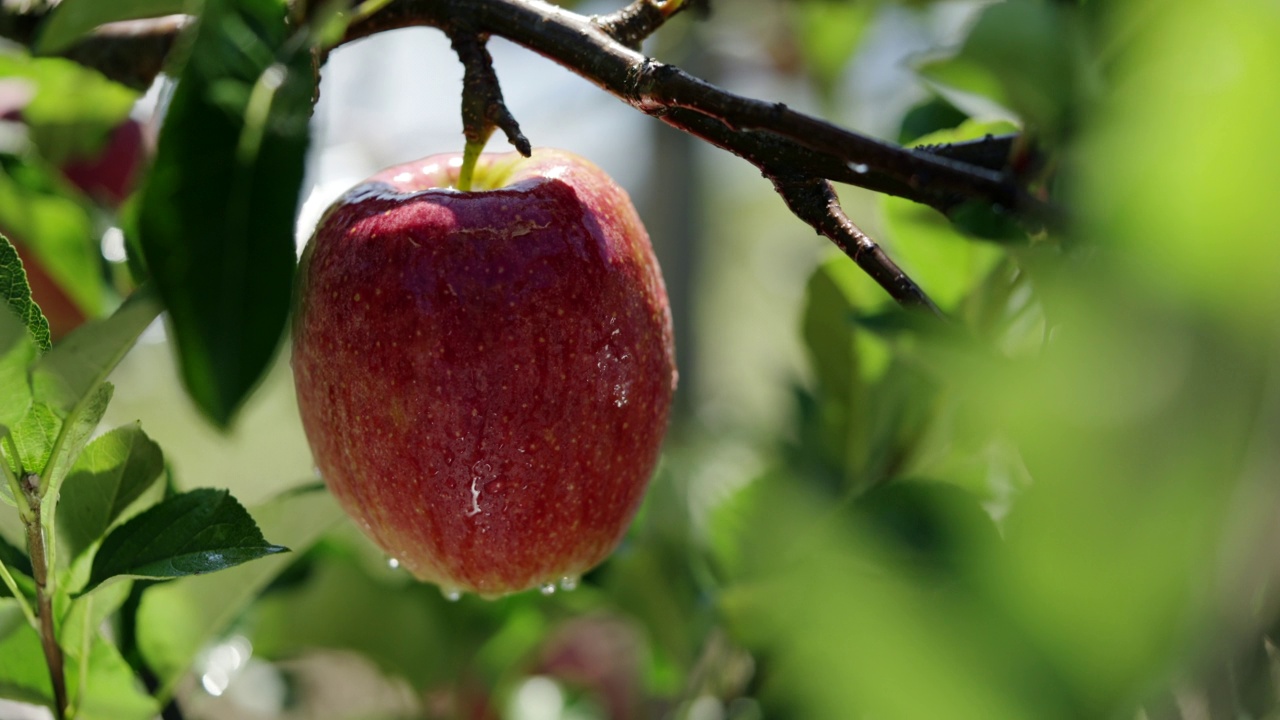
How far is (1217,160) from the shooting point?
201mm

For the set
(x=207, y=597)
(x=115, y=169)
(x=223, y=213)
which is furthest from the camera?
(x=115, y=169)

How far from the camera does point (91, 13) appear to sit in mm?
445

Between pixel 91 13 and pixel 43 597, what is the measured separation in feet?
0.81

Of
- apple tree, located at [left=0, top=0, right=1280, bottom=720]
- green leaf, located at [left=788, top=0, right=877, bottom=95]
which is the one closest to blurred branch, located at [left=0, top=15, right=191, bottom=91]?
apple tree, located at [left=0, top=0, right=1280, bottom=720]

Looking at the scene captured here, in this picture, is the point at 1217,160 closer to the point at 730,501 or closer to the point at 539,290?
the point at 539,290

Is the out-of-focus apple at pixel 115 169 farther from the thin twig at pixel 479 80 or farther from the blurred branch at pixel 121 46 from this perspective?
the thin twig at pixel 479 80

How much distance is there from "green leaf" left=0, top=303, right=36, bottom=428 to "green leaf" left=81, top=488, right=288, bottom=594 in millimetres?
80

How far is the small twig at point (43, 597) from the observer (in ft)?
1.32

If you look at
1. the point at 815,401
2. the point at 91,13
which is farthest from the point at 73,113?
the point at 815,401

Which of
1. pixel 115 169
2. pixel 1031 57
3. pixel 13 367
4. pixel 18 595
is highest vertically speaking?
pixel 1031 57

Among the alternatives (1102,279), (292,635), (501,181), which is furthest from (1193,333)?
(292,635)

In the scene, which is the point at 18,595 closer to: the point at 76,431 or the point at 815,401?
the point at 76,431

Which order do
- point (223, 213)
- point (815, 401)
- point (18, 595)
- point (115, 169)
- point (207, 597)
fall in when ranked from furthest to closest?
point (115, 169)
point (815, 401)
point (207, 597)
point (18, 595)
point (223, 213)

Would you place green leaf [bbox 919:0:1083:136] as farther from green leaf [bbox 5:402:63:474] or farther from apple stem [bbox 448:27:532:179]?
green leaf [bbox 5:402:63:474]
